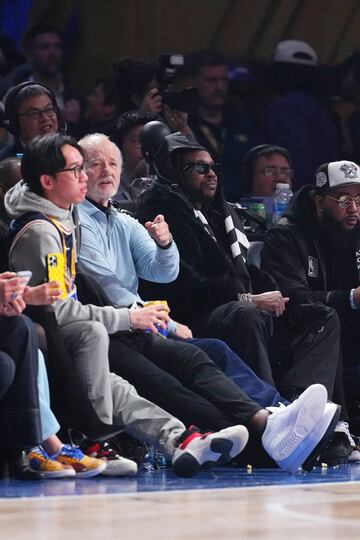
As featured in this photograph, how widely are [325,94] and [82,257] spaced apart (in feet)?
15.9

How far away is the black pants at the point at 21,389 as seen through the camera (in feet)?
17.3

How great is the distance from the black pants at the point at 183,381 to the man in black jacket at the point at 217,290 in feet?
1.80

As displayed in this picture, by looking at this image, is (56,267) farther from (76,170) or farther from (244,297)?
(244,297)

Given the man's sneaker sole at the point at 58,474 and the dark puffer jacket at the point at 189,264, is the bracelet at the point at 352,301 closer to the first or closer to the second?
the dark puffer jacket at the point at 189,264

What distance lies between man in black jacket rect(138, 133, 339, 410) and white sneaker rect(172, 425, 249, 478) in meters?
0.89

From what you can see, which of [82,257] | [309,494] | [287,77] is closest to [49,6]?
[287,77]

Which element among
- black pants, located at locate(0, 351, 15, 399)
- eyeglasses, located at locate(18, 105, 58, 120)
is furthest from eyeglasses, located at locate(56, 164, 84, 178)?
eyeglasses, located at locate(18, 105, 58, 120)

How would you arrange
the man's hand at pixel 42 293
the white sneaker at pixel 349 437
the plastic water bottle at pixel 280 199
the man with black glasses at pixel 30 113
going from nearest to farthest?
the man's hand at pixel 42 293 → the white sneaker at pixel 349 437 → the man with black glasses at pixel 30 113 → the plastic water bottle at pixel 280 199

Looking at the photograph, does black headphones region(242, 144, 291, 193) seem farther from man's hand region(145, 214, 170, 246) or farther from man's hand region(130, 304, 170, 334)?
man's hand region(130, 304, 170, 334)

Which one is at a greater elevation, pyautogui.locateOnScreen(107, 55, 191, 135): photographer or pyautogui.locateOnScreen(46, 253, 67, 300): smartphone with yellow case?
pyautogui.locateOnScreen(107, 55, 191, 135): photographer

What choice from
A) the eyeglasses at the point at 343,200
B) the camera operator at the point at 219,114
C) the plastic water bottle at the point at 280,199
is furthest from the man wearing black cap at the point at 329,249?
the camera operator at the point at 219,114

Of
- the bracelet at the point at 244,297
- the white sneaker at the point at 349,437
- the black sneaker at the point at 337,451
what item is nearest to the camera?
the black sneaker at the point at 337,451

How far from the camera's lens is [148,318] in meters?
5.78

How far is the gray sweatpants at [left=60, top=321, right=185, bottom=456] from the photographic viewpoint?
5574mm
